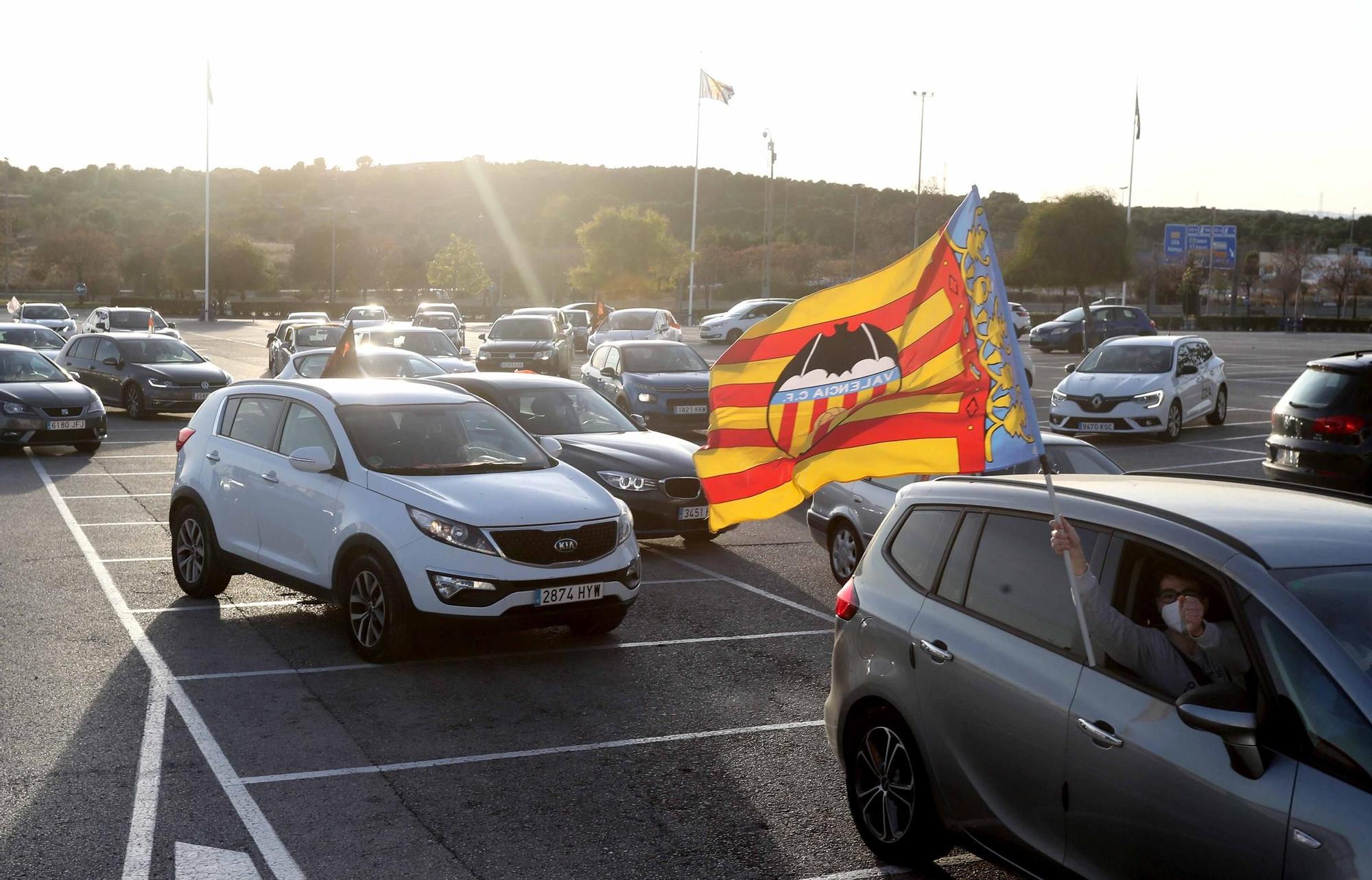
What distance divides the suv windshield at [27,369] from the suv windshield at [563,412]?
9.88 metres

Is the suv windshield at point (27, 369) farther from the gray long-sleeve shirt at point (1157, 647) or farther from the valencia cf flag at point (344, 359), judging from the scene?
the gray long-sleeve shirt at point (1157, 647)

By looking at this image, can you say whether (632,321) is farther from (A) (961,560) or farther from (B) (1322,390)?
(A) (961,560)

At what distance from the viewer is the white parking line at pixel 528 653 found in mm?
8109

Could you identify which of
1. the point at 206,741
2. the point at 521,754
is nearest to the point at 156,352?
the point at 206,741

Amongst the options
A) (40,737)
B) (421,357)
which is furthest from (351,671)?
(421,357)

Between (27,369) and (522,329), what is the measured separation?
13.6 meters

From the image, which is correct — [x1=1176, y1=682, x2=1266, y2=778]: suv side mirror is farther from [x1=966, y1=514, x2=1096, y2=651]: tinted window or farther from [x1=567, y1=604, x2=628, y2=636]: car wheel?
[x1=567, y1=604, x2=628, y2=636]: car wheel

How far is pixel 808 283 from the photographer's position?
91750mm

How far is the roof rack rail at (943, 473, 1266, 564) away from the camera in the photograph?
4066 mm

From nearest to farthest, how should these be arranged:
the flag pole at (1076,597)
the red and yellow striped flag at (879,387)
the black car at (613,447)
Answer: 1. the flag pole at (1076,597)
2. the red and yellow striped flag at (879,387)
3. the black car at (613,447)

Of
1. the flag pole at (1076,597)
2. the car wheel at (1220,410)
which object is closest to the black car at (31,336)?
the car wheel at (1220,410)

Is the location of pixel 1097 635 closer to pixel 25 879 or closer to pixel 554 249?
pixel 25 879

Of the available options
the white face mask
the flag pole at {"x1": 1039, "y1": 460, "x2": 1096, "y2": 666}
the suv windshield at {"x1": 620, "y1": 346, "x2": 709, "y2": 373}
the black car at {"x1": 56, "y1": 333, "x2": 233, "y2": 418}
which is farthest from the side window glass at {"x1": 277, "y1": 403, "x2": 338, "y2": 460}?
the black car at {"x1": 56, "y1": 333, "x2": 233, "y2": 418}

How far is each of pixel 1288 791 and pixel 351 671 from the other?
5959 mm
